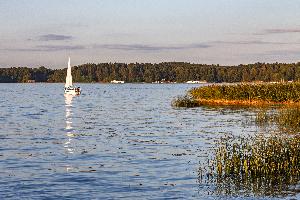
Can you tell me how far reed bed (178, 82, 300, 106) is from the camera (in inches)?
2509

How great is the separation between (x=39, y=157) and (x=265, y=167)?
13310 millimetres

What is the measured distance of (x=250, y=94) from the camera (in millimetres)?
68438

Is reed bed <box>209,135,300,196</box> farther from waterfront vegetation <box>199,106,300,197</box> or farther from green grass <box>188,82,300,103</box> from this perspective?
green grass <box>188,82,300,103</box>

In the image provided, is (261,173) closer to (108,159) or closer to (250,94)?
(108,159)

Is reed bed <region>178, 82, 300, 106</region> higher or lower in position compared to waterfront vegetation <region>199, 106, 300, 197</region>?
higher

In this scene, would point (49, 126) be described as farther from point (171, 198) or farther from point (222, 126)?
point (171, 198)

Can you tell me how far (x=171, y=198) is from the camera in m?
19.3

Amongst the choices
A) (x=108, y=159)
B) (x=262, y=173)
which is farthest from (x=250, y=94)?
(x=262, y=173)

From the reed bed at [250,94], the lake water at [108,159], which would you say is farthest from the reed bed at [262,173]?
the reed bed at [250,94]

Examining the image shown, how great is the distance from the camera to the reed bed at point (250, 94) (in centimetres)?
6372

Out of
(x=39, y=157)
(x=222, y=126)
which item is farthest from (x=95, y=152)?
(x=222, y=126)

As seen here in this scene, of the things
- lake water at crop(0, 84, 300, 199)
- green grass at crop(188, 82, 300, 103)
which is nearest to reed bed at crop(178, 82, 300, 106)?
green grass at crop(188, 82, 300, 103)

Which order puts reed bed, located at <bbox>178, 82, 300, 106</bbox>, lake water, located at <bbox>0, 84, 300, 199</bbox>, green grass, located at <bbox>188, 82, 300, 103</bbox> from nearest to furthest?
lake water, located at <bbox>0, 84, 300, 199</bbox> → green grass, located at <bbox>188, 82, 300, 103</bbox> → reed bed, located at <bbox>178, 82, 300, 106</bbox>

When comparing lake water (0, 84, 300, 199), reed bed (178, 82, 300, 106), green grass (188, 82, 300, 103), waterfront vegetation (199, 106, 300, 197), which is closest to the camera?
waterfront vegetation (199, 106, 300, 197)
